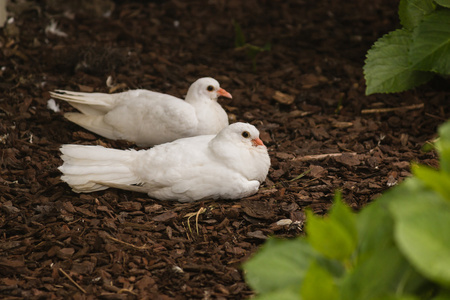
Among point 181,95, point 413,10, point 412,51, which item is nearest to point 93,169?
point 181,95

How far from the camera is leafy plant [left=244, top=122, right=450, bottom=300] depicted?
1.32 meters

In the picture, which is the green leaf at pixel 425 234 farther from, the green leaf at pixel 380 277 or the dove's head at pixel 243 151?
the dove's head at pixel 243 151

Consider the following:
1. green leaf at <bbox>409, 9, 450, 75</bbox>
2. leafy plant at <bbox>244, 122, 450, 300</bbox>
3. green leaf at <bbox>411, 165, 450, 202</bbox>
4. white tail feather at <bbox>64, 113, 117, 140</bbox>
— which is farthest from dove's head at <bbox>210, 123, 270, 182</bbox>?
green leaf at <bbox>411, 165, 450, 202</bbox>

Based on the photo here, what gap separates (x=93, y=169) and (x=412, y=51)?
2270 mm

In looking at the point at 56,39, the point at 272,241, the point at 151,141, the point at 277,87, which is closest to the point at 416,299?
the point at 272,241

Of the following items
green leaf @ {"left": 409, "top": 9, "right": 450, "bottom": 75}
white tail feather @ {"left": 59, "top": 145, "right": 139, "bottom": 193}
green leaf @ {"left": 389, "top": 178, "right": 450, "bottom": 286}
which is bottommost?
Result: white tail feather @ {"left": 59, "top": 145, "right": 139, "bottom": 193}

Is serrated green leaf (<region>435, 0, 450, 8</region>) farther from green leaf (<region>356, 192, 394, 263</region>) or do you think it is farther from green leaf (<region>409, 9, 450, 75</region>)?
green leaf (<region>356, 192, 394, 263</region>)

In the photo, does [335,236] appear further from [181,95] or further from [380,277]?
[181,95]

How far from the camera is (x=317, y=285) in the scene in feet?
4.59

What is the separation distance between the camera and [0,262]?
9.50 ft

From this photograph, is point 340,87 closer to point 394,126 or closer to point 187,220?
point 394,126

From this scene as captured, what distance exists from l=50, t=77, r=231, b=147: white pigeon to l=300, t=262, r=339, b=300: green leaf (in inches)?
109

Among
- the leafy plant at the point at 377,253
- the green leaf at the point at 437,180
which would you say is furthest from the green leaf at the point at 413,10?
the green leaf at the point at 437,180

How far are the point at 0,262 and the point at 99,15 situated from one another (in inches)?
159
